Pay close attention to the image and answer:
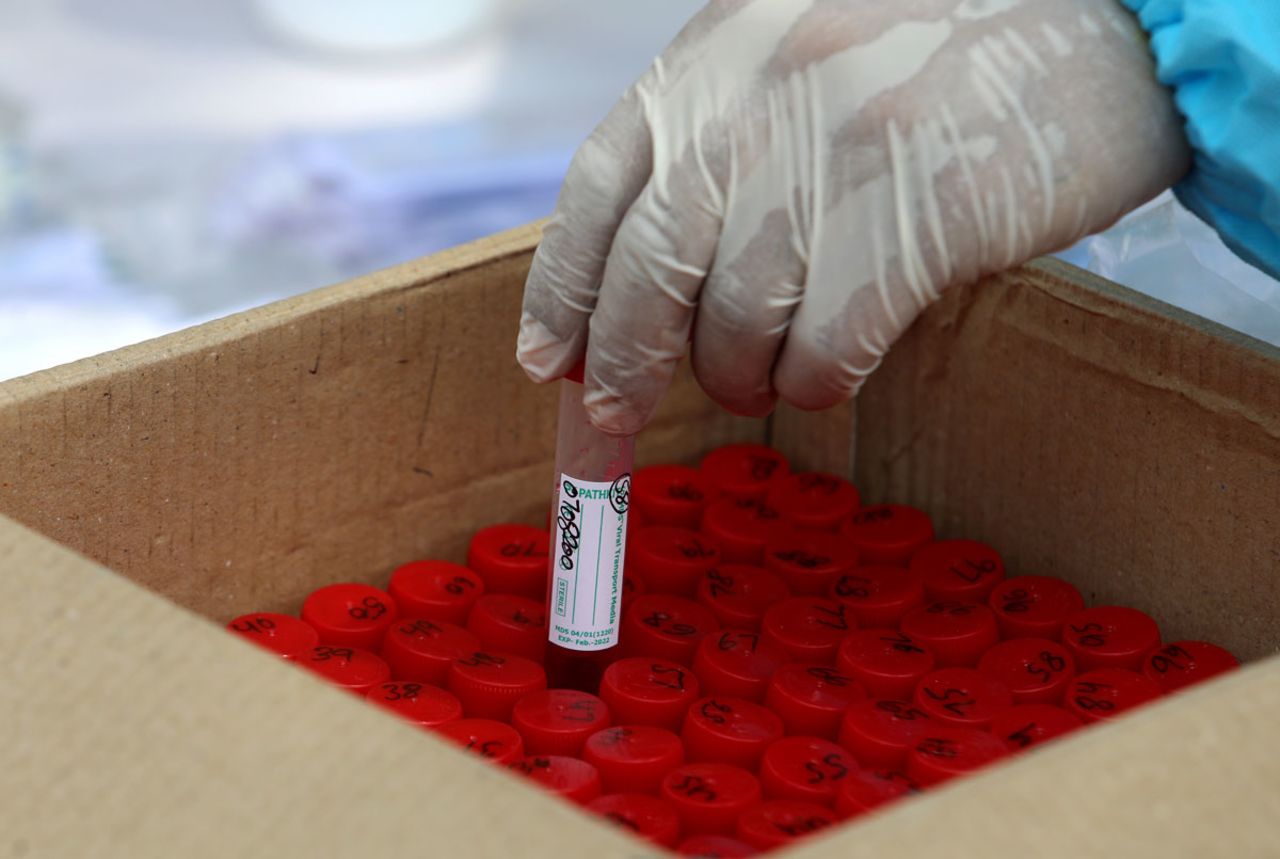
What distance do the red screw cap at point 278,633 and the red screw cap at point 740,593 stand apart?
0.83ft

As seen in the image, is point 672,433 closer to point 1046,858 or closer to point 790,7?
point 790,7

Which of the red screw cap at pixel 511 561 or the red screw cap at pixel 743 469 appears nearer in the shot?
the red screw cap at pixel 511 561

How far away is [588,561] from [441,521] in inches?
8.5

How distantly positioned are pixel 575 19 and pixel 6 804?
272cm

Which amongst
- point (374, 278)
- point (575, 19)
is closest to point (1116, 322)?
point (374, 278)

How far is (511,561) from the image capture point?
105cm

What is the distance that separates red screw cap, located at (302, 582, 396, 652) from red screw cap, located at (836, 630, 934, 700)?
0.95 ft

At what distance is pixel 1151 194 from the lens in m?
0.80

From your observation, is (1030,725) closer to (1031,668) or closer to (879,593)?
(1031,668)

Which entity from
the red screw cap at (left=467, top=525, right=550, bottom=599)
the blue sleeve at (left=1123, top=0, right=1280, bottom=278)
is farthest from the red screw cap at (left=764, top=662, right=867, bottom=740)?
the blue sleeve at (left=1123, top=0, right=1280, bottom=278)

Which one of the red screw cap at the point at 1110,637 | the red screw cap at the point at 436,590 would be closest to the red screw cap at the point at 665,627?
the red screw cap at the point at 436,590

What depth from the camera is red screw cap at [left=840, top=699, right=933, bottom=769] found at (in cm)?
83

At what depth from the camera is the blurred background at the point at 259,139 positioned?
6.27ft

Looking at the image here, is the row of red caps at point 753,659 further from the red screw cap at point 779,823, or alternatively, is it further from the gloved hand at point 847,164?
the gloved hand at point 847,164
